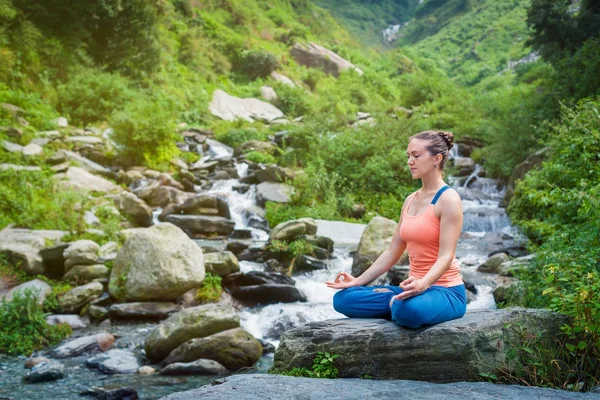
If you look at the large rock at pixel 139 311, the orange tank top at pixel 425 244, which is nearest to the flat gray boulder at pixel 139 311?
the large rock at pixel 139 311

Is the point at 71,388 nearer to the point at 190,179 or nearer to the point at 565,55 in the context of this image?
the point at 190,179

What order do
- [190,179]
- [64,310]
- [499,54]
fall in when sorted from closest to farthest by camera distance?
[64,310] < [190,179] < [499,54]

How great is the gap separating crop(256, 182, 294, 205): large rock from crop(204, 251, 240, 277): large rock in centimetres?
629

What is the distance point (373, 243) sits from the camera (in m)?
10.7

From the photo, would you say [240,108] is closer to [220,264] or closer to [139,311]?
[220,264]

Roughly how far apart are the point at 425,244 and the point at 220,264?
23.4 feet

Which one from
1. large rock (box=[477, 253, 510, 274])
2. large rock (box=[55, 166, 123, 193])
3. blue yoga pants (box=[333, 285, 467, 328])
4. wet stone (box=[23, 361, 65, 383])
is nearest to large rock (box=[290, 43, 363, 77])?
large rock (box=[55, 166, 123, 193])

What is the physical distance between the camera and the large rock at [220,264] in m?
9.98

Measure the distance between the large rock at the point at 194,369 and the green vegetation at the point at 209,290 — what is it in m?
2.61

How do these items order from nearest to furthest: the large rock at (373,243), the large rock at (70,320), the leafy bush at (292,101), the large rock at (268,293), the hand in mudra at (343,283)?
the hand in mudra at (343,283), the large rock at (70,320), the large rock at (268,293), the large rock at (373,243), the leafy bush at (292,101)

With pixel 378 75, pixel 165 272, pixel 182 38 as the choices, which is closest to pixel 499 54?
pixel 378 75

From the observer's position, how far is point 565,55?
17.5 metres

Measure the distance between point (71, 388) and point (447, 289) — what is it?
4979 millimetres

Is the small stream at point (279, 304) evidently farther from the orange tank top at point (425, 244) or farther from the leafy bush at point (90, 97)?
the leafy bush at point (90, 97)
